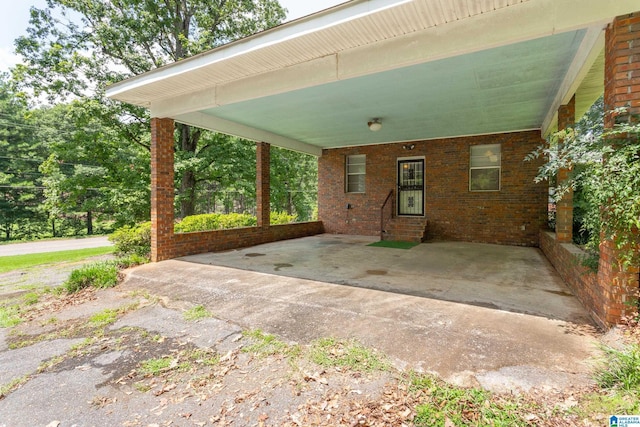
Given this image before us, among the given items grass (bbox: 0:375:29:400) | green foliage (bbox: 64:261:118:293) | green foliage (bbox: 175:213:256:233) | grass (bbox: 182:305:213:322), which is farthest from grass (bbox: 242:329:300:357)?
green foliage (bbox: 175:213:256:233)

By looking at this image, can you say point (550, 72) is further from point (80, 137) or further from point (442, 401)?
point (80, 137)

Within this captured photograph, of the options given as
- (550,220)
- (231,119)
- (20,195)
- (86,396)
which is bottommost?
(86,396)

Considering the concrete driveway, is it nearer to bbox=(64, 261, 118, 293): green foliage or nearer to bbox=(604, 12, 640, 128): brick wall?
bbox=(64, 261, 118, 293): green foliage

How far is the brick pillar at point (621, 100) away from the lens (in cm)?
249

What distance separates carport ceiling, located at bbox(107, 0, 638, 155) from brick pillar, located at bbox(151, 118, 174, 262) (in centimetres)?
44

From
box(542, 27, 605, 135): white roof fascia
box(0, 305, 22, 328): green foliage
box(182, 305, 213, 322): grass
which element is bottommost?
box(0, 305, 22, 328): green foliage

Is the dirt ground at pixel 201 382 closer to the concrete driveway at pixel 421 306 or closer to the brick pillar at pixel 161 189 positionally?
the concrete driveway at pixel 421 306

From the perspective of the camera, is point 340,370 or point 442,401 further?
point 340,370

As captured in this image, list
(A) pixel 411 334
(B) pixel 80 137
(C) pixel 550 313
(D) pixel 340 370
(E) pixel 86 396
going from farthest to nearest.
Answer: (B) pixel 80 137, (C) pixel 550 313, (A) pixel 411 334, (D) pixel 340 370, (E) pixel 86 396

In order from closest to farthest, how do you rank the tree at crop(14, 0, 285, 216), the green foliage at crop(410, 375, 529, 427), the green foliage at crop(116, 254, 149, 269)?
the green foliage at crop(410, 375, 529, 427), the green foliage at crop(116, 254, 149, 269), the tree at crop(14, 0, 285, 216)

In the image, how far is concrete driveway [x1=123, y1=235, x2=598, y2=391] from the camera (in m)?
2.19

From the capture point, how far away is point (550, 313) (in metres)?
3.11

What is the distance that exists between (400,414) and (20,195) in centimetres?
2973

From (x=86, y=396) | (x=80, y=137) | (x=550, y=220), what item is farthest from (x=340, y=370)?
(x=80, y=137)
